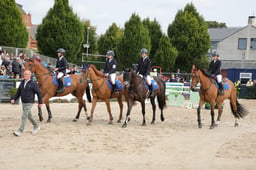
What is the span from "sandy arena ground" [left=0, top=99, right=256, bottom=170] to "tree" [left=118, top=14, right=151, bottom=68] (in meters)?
26.8

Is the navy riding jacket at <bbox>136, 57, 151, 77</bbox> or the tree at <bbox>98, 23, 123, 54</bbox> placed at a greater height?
the tree at <bbox>98, 23, 123, 54</bbox>

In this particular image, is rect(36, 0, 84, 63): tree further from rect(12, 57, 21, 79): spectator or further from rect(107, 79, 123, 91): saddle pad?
rect(107, 79, 123, 91): saddle pad

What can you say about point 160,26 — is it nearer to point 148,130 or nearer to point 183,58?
point 183,58

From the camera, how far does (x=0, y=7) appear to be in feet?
105

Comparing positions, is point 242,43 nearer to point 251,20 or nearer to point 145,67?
point 251,20

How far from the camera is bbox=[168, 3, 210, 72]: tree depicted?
150 ft

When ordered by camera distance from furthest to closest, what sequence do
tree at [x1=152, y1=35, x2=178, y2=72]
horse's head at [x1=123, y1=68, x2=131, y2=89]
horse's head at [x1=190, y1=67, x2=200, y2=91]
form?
tree at [x1=152, y1=35, x2=178, y2=72] → horse's head at [x1=190, y1=67, x2=200, y2=91] → horse's head at [x1=123, y1=68, x2=131, y2=89]

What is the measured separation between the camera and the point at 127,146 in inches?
391

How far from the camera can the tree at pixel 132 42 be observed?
1640 inches

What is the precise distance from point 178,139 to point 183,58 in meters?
35.6

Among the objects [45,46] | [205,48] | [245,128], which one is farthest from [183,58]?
[245,128]

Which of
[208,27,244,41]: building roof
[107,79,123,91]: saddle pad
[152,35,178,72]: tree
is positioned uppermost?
[208,27,244,41]: building roof

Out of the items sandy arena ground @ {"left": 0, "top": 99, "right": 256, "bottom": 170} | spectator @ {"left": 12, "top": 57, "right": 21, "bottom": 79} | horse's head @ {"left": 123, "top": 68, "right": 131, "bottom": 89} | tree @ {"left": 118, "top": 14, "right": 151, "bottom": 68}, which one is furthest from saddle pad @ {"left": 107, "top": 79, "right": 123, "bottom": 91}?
tree @ {"left": 118, "top": 14, "right": 151, "bottom": 68}

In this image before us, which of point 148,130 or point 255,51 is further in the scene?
point 255,51
